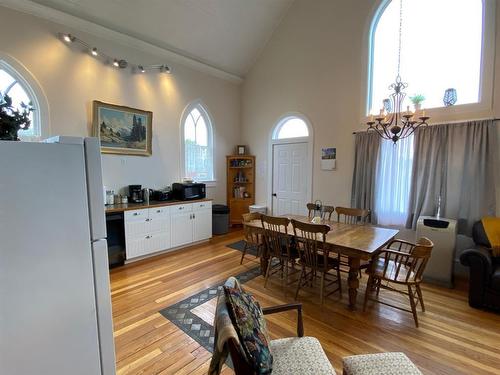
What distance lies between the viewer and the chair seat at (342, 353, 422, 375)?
131 cm

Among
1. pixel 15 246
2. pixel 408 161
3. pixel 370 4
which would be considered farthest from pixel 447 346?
pixel 370 4

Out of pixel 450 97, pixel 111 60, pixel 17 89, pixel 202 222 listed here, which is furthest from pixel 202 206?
pixel 450 97

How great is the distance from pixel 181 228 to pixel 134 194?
3.23 feet

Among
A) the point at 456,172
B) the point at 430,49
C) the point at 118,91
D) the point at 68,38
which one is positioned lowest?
the point at 456,172

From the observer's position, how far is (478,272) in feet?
8.64

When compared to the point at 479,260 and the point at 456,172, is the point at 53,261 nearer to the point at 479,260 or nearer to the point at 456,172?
the point at 479,260

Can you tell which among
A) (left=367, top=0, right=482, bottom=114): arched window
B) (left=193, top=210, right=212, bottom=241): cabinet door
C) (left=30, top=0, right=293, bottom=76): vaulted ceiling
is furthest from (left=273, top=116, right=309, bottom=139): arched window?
(left=193, top=210, right=212, bottom=241): cabinet door

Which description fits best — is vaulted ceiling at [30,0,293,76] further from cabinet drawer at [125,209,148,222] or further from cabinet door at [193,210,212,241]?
cabinet door at [193,210,212,241]

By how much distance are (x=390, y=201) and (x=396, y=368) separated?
3106 mm

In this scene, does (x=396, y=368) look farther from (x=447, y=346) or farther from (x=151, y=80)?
(x=151, y=80)

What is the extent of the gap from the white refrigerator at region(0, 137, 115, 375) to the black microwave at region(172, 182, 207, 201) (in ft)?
11.0

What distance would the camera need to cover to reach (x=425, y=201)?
360cm

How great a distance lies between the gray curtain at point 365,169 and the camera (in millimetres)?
4051

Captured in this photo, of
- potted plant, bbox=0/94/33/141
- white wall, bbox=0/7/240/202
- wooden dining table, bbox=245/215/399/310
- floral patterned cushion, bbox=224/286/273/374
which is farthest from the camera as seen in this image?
white wall, bbox=0/7/240/202
